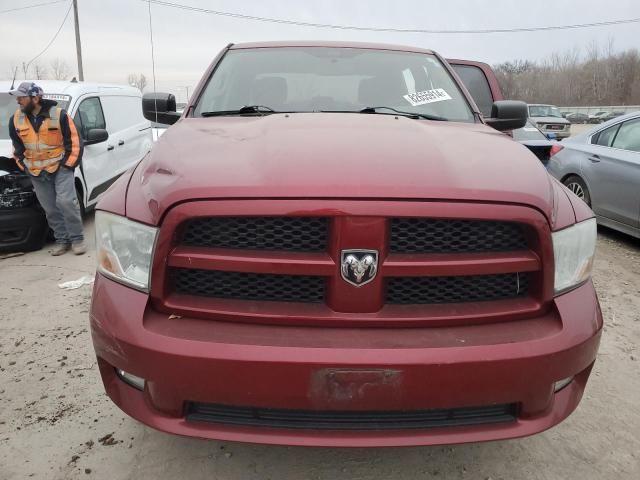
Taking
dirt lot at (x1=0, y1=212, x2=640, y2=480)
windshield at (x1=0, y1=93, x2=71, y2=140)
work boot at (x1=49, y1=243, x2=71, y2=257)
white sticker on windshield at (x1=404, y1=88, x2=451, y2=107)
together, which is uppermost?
white sticker on windshield at (x1=404, y1=88, x2=451, y2=107)

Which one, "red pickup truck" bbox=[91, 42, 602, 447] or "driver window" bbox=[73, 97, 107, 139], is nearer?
"red pickup truck" bbox=[91, 42, 602, 447]

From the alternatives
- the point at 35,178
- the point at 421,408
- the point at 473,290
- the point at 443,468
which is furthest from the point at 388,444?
the point at 35,178

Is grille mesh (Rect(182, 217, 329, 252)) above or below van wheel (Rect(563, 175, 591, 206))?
above

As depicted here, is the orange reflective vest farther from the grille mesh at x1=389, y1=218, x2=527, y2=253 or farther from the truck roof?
the grille mesh at x1=389, y1=218, x2=527, y2=253

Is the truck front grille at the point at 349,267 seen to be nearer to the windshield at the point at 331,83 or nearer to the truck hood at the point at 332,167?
the truck hood at the point at 332,167

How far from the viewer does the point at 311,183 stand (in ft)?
5.32

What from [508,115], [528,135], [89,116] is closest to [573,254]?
[508,115]

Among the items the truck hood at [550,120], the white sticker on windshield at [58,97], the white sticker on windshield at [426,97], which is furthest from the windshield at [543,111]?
the white sticker on windshield at [426,97]

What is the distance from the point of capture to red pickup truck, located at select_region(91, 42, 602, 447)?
1562 millimetres

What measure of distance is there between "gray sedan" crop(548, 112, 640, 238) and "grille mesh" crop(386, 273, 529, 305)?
420 cm

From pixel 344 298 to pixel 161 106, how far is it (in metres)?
2.17

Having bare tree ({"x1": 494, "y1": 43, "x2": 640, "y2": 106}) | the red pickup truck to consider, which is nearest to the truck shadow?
the red pickup truck

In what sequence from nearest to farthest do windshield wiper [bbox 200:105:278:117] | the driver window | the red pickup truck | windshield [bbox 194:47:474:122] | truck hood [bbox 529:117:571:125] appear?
the red pickup truck, windshield wiper [bbox 200:105:278:117], windshield [bbox 194:47:474:122], the driver window, truck hood [bbox 529:117:571:125]

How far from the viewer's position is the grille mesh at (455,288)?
5.62 ft
